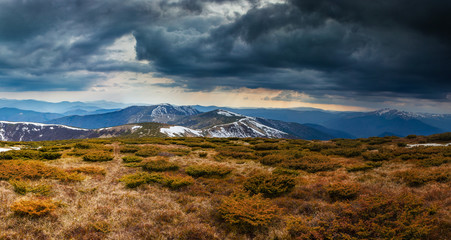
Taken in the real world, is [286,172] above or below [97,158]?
below

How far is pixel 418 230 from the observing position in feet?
21.5

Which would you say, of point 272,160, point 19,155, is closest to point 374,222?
point 272,160

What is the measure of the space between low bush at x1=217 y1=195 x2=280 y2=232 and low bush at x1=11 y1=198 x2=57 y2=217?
7344mm

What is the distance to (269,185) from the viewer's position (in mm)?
12117

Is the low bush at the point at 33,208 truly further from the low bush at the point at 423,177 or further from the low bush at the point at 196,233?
the low bush at the point at 423,177

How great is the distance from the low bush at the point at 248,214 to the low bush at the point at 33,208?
24.1ft

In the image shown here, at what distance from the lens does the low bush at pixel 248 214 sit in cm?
829

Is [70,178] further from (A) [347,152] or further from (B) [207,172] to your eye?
(A) [347,152]

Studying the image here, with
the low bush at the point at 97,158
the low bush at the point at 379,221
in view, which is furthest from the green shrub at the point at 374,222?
the low bush at the point at 97,158

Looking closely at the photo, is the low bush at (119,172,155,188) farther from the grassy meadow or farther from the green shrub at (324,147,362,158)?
the green shrub at (324,147,362,158)

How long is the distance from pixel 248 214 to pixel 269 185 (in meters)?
3.90

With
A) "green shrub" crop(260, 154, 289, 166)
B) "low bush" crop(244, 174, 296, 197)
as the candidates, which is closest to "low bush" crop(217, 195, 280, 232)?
"low bush" crop(244, 174, 296, 197)

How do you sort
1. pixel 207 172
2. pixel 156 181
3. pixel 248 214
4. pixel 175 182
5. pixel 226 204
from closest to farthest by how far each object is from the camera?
pixel 248 214 < pixel 226 204 < pixel 175 182 < pixel 156 181 < pixel 207 172

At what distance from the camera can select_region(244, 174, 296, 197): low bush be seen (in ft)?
38.6
